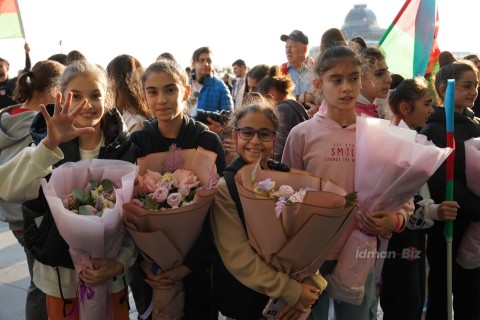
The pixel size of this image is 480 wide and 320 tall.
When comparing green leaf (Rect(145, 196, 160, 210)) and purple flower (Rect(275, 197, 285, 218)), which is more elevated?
purple flower (Rect(275, 197, 285, 218))

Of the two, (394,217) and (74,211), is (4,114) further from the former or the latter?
(394,217)

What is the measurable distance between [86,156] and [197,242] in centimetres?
70

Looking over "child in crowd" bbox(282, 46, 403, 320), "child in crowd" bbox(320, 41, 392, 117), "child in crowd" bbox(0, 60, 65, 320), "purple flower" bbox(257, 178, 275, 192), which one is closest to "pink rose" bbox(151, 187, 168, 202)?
"purple flower" bbox(257, 178, 275, 192)

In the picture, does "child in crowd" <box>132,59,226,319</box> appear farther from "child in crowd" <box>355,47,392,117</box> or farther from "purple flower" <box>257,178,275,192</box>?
A: "child in crowd" <box>355,47,392,117</box>

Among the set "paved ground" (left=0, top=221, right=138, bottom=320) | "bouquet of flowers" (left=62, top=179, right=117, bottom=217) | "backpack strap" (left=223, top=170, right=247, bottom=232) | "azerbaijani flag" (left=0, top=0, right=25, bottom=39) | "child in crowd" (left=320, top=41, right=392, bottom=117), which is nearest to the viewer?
"bouquet of flowers" (left=62, top=179, right=117, bottom=217)

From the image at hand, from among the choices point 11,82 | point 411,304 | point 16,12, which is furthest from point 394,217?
point 11,82

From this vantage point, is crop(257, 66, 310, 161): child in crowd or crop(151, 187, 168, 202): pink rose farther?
crop(257, 66, 310, 161): child in crowd

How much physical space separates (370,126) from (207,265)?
3.26ft

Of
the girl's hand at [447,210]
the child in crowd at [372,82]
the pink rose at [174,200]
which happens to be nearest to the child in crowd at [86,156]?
the pink rose at [174,200]

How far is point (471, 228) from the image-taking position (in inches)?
114

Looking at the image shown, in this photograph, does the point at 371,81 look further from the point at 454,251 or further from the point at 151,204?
the point at 151,204

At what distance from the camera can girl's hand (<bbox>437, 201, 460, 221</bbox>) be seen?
2.60 meters

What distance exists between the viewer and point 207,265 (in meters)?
2.19

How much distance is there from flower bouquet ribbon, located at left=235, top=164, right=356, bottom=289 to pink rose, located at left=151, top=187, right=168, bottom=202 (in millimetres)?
296
